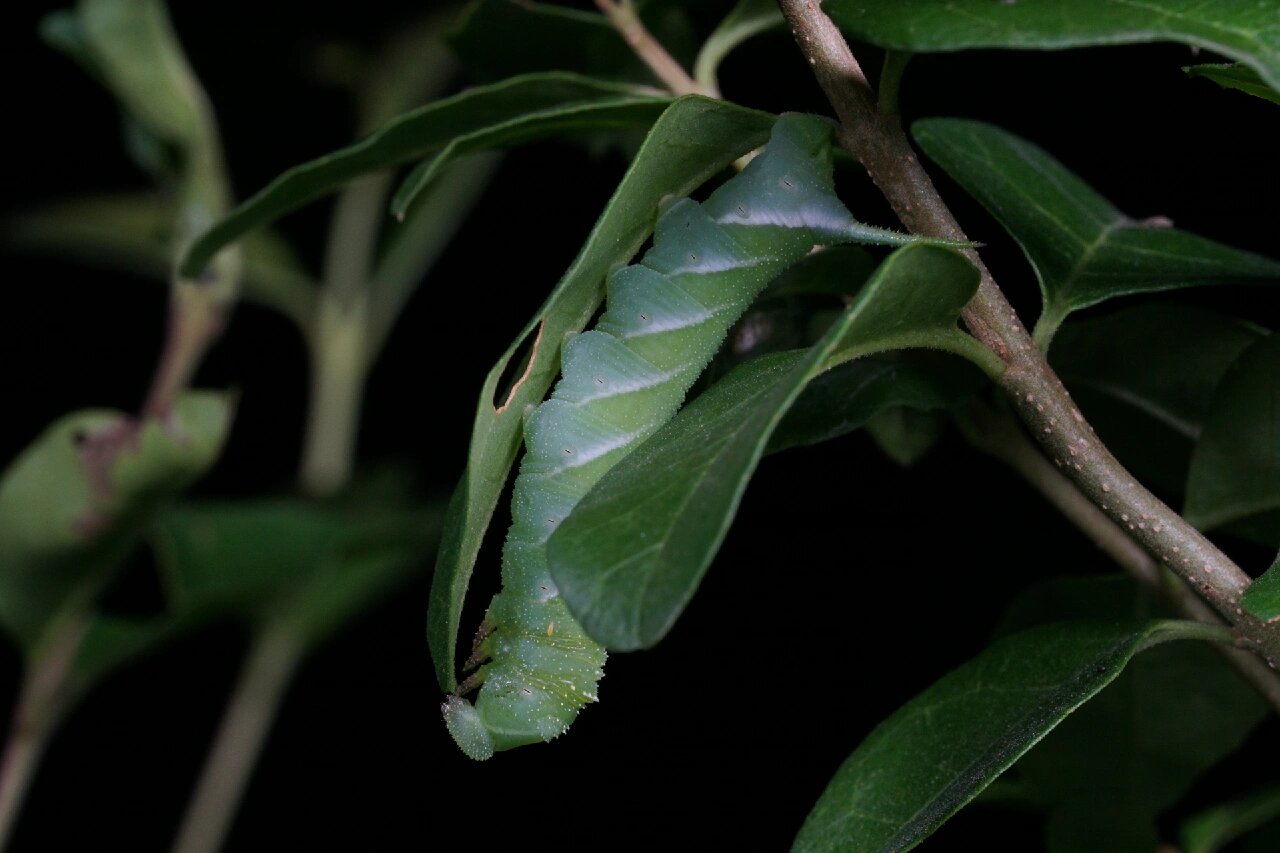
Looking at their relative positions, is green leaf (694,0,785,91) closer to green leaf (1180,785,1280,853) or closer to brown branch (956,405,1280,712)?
brown branch (956,405,1280,712)

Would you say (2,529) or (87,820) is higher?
(2,529)

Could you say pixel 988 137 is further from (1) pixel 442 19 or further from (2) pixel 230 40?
(2) pixel 230 40

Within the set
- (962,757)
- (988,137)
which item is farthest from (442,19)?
(962,757)

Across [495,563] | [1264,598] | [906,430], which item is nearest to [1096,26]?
[1264,598]

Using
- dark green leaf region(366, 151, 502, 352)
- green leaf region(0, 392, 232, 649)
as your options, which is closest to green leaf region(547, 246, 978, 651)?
green leaf region(0, 392, 232, 649)

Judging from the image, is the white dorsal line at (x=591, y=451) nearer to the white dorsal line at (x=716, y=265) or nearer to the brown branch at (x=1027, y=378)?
the white dorsal line at (x=716, y=265)
